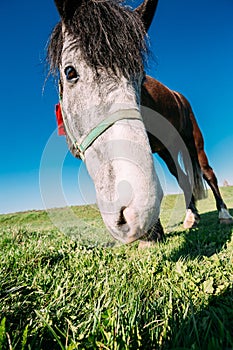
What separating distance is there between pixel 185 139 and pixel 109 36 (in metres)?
3.55

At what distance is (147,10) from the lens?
3.18 m

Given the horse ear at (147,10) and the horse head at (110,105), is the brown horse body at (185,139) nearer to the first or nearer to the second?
the horse ear at (147,10)

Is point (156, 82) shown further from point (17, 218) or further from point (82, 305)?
point (17, 218)

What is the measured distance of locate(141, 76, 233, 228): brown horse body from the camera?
15.3 ft

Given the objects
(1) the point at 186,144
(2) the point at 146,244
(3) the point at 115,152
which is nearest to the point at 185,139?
(1) the point at 186,144

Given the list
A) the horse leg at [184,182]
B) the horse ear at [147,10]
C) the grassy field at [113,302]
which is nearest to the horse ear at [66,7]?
the horse ear at [147,10]

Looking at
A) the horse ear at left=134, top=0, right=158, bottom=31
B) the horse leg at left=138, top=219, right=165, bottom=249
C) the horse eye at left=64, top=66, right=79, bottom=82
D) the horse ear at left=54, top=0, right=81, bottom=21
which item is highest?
the horse ear at left=134, top=0, right=158, bottom=31

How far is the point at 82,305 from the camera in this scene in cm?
130

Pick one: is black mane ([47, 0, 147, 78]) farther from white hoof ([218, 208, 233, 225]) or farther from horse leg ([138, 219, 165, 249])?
white hoof ([218, 208, 233, 225])

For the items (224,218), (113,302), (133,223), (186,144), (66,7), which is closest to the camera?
(113,302)

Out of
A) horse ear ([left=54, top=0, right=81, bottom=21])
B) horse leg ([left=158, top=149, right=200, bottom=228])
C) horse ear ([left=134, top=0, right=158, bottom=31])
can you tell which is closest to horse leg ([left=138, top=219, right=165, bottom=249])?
horse leg ([left=158, top=149, right=200, bottom=228])

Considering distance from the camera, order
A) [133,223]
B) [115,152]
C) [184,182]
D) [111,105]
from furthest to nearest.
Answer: [184,182] < [111,105] < [115,152] < [133,223]

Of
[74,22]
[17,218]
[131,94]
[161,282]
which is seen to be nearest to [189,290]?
[161,282]

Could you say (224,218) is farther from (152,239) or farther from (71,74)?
(71,74)
